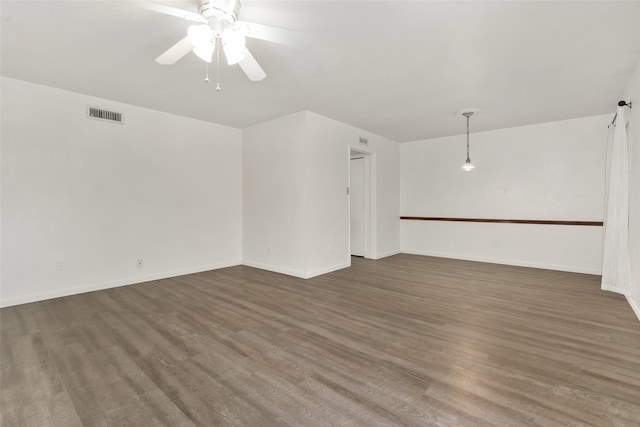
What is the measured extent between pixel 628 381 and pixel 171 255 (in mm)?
5161

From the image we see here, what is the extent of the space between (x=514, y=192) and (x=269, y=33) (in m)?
5.21

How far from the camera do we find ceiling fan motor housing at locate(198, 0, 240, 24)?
1.88 metres

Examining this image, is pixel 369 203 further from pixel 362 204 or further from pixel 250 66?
pixel 250 66

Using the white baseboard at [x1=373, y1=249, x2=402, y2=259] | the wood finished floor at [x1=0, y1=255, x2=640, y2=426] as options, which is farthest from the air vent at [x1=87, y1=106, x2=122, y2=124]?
the white baseboard at [x1=373, y1=249, x2=402, y2=259]

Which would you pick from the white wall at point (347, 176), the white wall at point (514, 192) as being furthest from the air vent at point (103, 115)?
the white wall at point (514, 192)

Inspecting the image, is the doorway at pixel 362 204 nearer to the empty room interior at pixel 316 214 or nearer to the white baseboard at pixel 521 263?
the empty room interior at pixel 316 214

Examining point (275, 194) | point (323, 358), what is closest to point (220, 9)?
point (323, 358)

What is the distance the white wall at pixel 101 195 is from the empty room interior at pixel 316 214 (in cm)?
2

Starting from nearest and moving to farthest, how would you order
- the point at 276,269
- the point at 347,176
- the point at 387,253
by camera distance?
the point at 276,269 → the point at 347,176 → the point at 387,253

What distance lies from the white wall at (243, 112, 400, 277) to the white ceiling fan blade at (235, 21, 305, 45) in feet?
6.56

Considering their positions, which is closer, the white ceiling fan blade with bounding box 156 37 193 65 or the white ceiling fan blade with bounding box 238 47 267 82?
the white ceiling fan blade with bounding box 156 37 193 65

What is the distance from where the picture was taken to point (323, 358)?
217 centimetres

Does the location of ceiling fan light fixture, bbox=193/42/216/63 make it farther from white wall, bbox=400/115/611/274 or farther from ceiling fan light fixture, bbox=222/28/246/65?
white wall, bbox=400/115/611/274

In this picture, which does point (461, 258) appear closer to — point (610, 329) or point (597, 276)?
point (597, 276)
